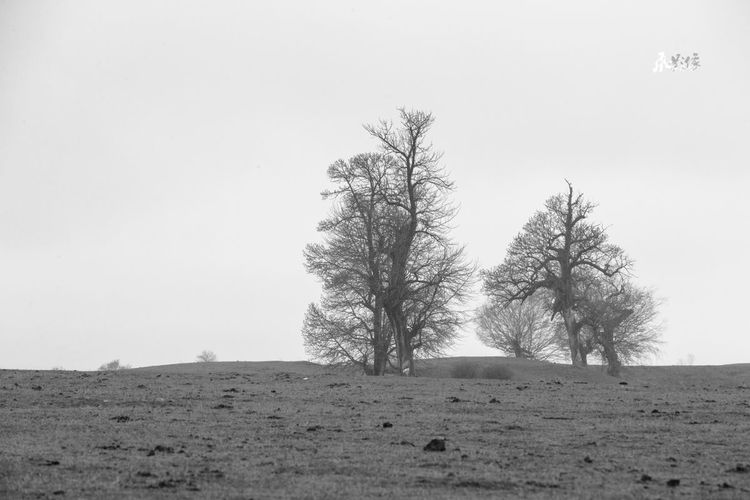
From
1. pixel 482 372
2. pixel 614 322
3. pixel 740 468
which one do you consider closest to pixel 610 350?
pixel 614 322

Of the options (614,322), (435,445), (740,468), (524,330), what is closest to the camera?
(740,468)

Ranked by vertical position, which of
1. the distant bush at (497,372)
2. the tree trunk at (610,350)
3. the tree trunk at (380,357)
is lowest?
the distant bush at (497,372)

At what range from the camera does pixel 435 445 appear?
17406 mm

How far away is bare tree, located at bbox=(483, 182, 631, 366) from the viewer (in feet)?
205

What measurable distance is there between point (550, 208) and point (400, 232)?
56.7ft

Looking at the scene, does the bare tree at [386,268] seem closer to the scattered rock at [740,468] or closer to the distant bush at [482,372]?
the distant bush at [482,372]

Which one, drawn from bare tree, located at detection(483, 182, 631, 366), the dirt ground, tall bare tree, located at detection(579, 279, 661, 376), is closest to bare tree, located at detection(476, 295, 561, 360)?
tall bare tree, located at detection(579, 279, 661, 376)

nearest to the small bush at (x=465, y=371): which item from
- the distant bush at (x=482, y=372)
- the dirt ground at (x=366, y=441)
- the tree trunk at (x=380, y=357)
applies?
the distant bush at (x=482, y=372)

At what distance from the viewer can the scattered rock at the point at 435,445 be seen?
1727 centimetres

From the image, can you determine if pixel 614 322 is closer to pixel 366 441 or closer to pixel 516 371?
pixel 516 371

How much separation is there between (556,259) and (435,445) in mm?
47034

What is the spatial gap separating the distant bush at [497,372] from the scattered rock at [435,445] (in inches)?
1254

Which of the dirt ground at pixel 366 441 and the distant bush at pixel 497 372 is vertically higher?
the distant bush at pixel 497 372

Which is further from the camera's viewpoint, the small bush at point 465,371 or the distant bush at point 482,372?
the small bush at point 465,371
